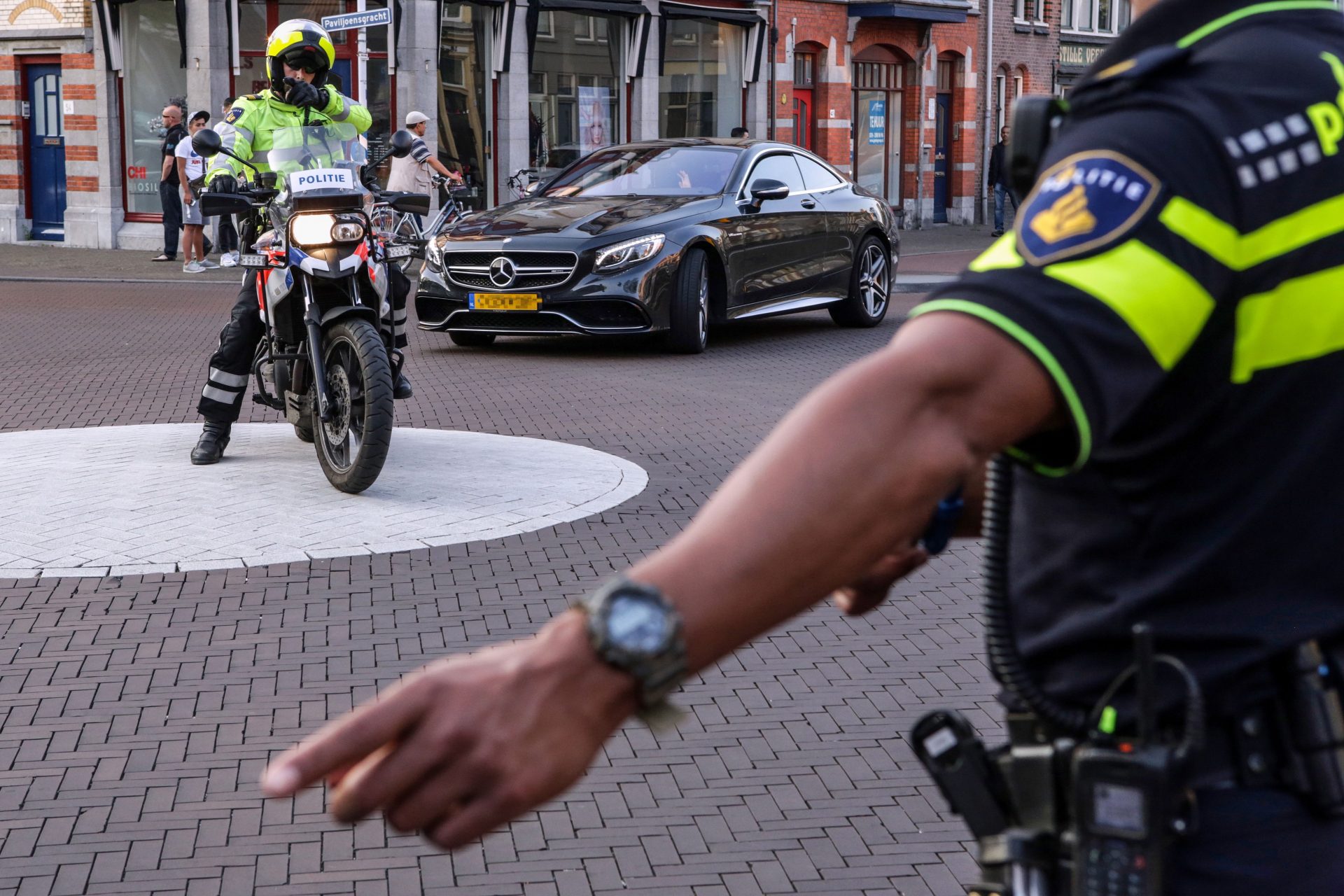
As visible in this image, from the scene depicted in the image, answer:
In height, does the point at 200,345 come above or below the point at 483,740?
below

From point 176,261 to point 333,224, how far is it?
643 inches

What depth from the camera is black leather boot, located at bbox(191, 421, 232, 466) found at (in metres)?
8.15

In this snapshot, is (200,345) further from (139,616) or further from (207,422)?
(139,616)

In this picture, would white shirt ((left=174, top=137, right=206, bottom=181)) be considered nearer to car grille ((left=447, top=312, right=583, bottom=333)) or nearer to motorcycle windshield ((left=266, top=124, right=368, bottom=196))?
car grille ((left=447, top=312, right=583, bottom=333))

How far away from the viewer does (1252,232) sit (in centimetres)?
140

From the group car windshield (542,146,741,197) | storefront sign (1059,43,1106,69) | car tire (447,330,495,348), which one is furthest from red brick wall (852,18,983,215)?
car tire (447,330,495,348)

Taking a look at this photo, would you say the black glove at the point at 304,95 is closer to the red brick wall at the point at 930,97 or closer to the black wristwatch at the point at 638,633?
the black wristwatch at the point at 638,633

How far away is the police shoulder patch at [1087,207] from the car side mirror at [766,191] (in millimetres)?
11835

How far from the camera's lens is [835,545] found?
49.4 inches

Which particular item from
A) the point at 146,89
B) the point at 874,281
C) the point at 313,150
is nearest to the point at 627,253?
the point at 874,281

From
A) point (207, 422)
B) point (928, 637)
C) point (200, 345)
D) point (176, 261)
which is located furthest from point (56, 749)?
point (176, 261)

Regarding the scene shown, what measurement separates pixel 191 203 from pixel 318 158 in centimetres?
1420

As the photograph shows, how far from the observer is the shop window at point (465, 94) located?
84.8 ft

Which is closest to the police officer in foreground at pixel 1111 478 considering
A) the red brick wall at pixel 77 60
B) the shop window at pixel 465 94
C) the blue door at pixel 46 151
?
the shop window at pixel 465 94
